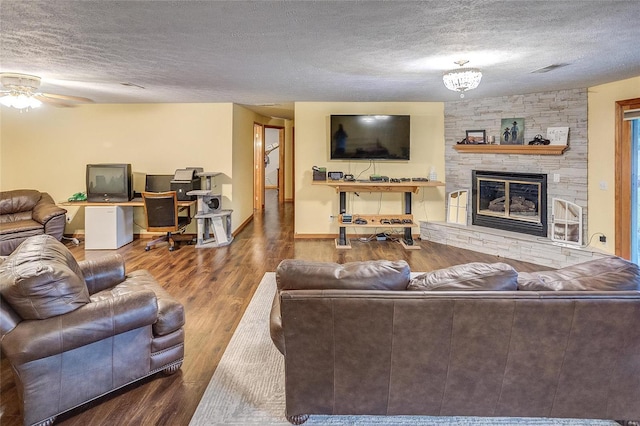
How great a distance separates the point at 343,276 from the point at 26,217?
614cm

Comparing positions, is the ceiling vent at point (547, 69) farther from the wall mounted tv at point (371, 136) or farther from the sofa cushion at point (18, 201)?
the sofa cushion at point (18, 201)

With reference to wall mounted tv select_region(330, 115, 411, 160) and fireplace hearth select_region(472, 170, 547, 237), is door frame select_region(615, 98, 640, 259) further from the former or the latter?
wall mounted tv select_region(330, 115, 411, 160)

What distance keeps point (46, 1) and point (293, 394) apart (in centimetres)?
257

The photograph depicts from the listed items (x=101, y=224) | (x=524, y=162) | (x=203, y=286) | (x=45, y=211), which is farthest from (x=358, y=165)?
(x=45, y=211)

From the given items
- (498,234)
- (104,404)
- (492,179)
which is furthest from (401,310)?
(492,179)

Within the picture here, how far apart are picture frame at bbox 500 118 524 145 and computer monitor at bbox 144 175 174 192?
5253 mm

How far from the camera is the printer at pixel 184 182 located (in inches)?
245

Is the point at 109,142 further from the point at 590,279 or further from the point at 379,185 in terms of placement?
the point at 590,279

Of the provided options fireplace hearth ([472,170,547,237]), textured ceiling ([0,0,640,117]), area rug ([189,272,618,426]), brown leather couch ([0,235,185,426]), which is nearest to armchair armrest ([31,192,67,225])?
textured ceiling ([0,0,640,117])

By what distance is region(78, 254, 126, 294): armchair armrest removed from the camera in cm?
277

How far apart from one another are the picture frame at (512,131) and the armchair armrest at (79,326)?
5.38 m

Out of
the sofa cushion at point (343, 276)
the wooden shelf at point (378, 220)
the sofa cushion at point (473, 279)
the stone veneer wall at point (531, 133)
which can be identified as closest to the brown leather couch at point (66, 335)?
the sofa cushion at point (343, 276)

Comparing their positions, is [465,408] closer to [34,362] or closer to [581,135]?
[34,362]

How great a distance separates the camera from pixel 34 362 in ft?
6.28
